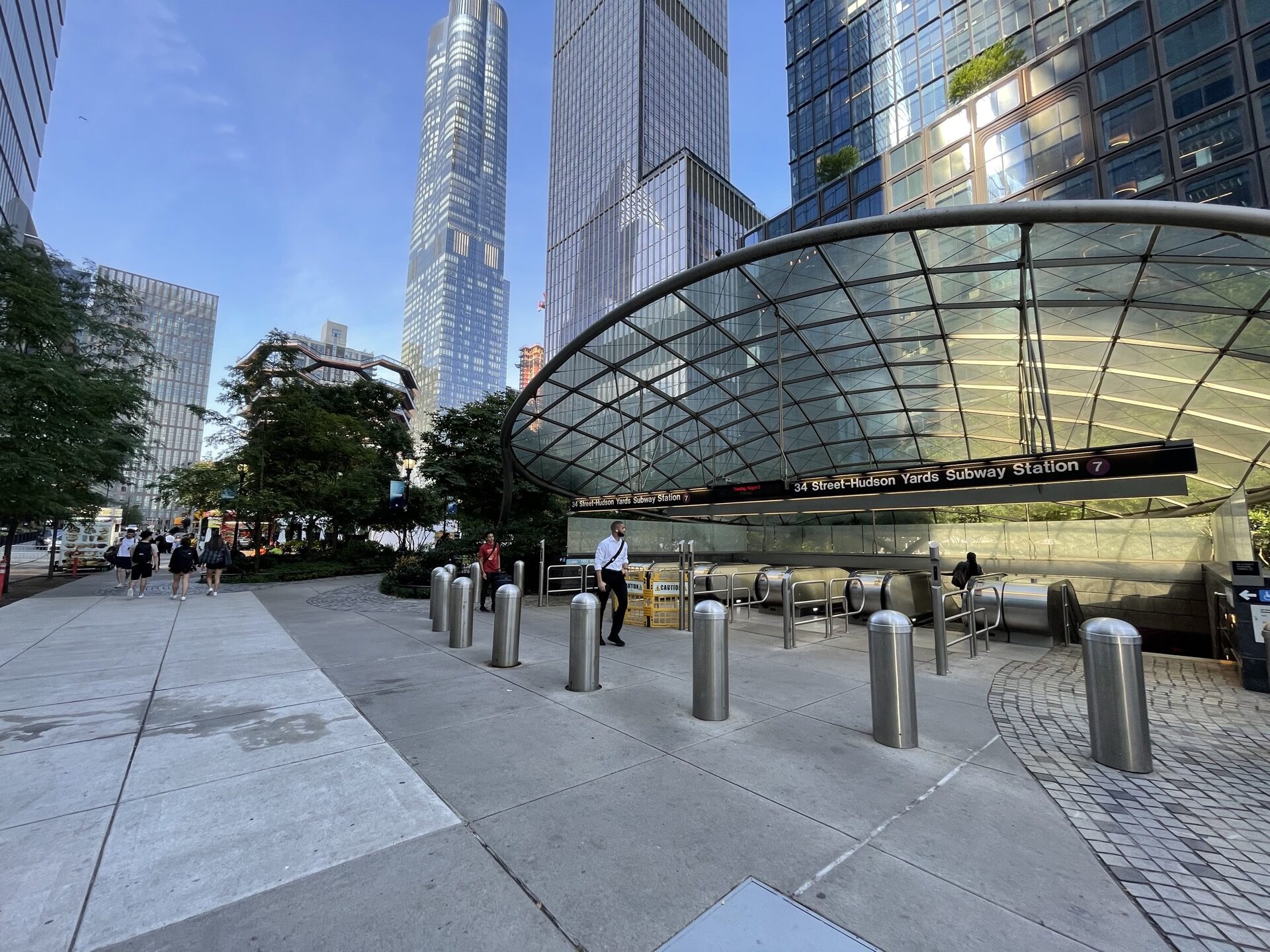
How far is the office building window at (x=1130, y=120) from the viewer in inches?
1186

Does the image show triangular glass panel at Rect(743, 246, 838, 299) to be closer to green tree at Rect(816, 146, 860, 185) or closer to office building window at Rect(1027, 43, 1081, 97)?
office building window at Rect(1027, 43, 1081, 97)

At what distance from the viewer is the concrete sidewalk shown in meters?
2.48

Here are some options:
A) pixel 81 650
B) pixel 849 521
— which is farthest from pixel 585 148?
pixel 81 650

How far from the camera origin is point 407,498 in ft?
82.2

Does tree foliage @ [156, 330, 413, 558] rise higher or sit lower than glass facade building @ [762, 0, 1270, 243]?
lower

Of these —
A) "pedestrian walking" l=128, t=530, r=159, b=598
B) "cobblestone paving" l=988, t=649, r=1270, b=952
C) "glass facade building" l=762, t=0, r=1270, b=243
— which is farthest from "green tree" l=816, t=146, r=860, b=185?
"pedestrian walking" l=128, t=530, r=159, b=598

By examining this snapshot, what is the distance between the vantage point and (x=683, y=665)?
Result: 7820mm

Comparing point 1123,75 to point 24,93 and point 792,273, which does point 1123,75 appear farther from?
point 24,93

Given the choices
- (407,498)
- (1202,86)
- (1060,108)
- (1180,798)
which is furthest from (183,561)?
(1060,108)

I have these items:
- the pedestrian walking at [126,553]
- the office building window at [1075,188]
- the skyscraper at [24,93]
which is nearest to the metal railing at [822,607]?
the pedestrian walking at [126,553]

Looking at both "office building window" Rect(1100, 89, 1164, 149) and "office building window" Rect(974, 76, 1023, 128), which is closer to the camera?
"office building window" Rect(1100, 89, 1164, 149)

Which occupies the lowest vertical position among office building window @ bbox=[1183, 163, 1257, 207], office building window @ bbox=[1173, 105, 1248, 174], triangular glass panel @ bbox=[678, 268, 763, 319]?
triangular glass panel @ bbox=[678, 268, 763, 319]

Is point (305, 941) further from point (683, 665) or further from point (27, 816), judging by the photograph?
point (683, 665)

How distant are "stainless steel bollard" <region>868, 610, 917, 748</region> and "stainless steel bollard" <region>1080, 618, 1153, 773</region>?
4.27 ft
